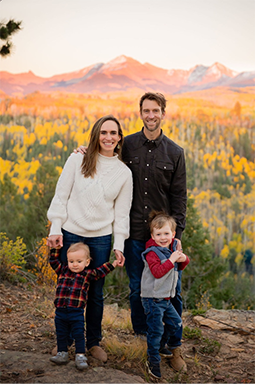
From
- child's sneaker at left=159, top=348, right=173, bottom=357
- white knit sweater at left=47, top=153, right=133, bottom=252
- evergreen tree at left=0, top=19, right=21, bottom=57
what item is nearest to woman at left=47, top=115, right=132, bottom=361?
white knit sweater at left=47, top=153, right=133, bottom=252

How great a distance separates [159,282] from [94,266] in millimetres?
514

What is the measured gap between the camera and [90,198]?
121 inches

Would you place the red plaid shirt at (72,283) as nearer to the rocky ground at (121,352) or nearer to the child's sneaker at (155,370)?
the rocky ground at (121,352)

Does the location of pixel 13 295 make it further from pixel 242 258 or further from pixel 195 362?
pixel 242 258

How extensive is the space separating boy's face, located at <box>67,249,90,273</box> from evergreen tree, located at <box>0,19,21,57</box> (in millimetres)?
4467

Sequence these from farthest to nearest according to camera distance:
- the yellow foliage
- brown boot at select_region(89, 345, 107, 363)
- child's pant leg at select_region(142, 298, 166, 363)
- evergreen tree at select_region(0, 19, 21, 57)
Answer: the yellow foliage, evergreen tree at select_region(0, 19, 21, 57), brown boot at select_region(89, 345, 107, 363), child's pant leg at select_region(142, 298, 166, 363)

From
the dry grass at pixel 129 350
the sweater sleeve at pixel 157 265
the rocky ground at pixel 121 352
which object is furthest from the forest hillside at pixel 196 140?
the sweater sleeve at pixel 157 265

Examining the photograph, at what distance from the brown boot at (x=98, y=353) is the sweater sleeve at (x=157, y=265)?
80cm

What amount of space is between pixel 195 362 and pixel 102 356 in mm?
876

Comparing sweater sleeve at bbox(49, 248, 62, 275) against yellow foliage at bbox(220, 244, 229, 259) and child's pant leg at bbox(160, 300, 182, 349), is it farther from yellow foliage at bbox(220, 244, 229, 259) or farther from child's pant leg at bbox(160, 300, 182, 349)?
yellow foliage at bbox(220, 244, 229, 259)

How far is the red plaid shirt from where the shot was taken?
3008 mm

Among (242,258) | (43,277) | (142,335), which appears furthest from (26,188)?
(142,335)

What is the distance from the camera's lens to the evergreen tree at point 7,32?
6.16 m

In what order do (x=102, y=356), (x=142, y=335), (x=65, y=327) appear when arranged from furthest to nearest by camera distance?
(x=142, y=335)
(x=102, y=356)
(x=65, y=327)
